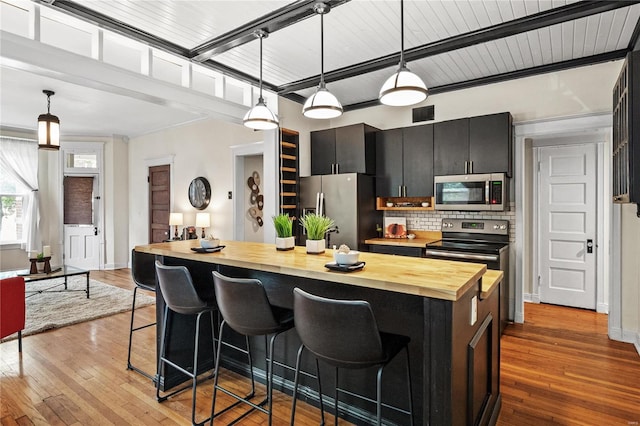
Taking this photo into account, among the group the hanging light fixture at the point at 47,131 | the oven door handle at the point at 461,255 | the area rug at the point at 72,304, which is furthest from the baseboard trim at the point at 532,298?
the hanging light fixture at the point at 47,131

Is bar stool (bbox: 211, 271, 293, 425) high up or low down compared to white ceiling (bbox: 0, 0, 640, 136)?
down

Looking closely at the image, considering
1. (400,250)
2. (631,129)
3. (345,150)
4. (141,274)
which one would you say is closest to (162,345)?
(141,274)

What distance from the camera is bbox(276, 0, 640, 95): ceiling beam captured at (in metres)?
2.63

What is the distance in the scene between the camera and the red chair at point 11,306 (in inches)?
123

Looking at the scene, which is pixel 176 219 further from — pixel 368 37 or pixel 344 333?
pixel 344 333

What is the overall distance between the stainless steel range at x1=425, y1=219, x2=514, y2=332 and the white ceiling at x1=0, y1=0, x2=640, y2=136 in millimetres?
1712

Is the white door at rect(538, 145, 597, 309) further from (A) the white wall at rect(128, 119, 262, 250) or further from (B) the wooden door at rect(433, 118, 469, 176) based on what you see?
(A) the white wall at rect(128, 119, 262, 250)

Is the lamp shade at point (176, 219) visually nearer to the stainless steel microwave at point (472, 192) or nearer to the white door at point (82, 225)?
the white door at point (82, 225)

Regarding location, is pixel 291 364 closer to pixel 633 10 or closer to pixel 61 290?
pixel 633 10

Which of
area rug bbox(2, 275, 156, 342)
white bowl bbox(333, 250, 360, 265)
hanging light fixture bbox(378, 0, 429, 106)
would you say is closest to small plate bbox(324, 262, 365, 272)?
white bowl bbox(333, 250, 360, 265)

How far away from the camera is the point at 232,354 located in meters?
2.92

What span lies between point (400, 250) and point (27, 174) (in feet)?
23.2

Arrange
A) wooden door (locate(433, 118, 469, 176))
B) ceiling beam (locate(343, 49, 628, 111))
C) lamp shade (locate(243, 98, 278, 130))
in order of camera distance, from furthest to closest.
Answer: wooden door (locate(433, 118, 469, 176)) < ceiling beam (locate(343, 49, 628, 111)) < lamp shade (locate(243, 98, 278, 130))

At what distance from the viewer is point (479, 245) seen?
394cm
